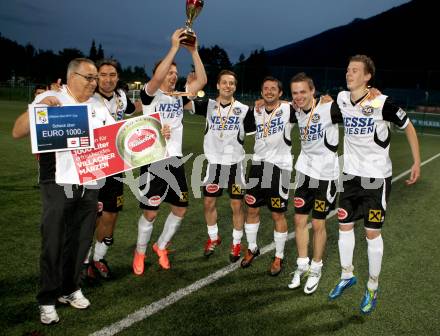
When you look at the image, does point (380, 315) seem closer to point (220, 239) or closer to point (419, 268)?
point (419, 268)

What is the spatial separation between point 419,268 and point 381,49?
144 m

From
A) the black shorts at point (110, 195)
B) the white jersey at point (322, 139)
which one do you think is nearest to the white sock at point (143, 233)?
the black shorts at point (110, 195)

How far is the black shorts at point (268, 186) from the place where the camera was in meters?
5.19

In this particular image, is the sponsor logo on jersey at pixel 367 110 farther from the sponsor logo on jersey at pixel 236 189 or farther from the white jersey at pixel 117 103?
the white jersey at pixel 117 103

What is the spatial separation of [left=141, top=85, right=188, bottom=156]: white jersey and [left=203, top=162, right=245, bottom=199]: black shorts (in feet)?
2.35

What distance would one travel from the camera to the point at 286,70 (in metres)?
33.3

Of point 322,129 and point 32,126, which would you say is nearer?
point 32,126

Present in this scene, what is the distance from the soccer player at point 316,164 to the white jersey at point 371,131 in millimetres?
288

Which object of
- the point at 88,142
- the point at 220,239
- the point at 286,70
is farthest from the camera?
the point at 286,70

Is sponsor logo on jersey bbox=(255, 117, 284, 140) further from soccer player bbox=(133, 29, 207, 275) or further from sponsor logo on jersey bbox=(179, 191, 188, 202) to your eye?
sponsor logo on jersey bbox=(179, 191, 188, 202)

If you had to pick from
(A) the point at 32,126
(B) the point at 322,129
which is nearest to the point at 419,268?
(B) the point at 322,129

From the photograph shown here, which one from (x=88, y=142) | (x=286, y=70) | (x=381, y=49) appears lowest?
(x=88, y=142)

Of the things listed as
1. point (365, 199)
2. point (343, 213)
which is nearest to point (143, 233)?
point (343, 213)

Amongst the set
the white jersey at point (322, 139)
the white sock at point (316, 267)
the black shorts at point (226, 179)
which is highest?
the white jersey at point (322, 139)
